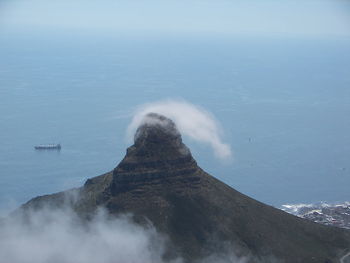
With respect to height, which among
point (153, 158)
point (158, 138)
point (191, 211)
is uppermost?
point (158, 138)

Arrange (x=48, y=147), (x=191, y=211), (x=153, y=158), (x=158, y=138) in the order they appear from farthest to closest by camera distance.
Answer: (x=48, y=147)
(x=158, y=138)
(x=153, y=158)
(x=191, y=211)

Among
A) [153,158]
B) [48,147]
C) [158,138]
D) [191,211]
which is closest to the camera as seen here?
[191,211]

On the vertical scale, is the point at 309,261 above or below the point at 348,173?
below

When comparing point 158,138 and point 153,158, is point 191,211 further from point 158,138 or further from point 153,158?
point 158,138

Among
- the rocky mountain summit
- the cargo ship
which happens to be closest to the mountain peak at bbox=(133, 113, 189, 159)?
the rocky mountain summit

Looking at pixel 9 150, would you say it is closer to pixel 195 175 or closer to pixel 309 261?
pixel 195 175

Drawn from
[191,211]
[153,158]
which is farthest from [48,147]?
[191,211]

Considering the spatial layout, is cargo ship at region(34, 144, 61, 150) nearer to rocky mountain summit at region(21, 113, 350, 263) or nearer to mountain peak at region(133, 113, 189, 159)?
rocky mountain summit at region(21, 113, 350, 263)

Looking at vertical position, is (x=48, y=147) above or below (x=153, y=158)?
above

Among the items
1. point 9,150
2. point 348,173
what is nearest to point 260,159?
point 348,173
